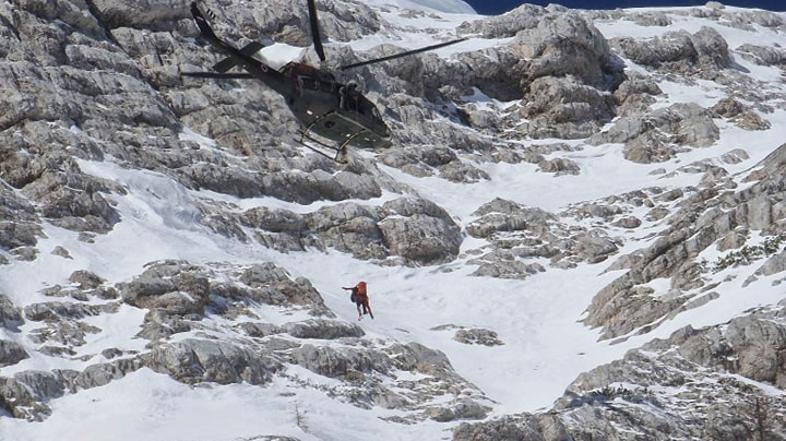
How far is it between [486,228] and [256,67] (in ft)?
80.3

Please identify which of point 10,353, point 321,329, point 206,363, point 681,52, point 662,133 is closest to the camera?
point 10,353

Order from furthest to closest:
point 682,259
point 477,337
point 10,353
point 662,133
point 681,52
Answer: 1. point 681,52
2. point 662,133
3. point 682,259
4. point 477,337
5. point 10,353

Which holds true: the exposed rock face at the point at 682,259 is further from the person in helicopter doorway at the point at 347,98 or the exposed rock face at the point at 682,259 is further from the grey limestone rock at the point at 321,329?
the person in helicopter doorway at the point at 347,98

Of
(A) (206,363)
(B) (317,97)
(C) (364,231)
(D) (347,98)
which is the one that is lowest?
(C) (364,231)

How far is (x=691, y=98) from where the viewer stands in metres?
73.1

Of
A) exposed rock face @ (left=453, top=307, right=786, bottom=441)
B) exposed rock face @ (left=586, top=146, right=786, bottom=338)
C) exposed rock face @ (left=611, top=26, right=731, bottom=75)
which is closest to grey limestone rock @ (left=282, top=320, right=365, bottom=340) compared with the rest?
exposed rock face @ (left=453, top=307, right=786, bottom=441)

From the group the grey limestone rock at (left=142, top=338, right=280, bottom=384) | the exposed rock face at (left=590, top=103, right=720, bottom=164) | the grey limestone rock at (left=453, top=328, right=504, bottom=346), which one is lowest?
the exposed rock face at (left=590, top=103, right=720, bottom=164)

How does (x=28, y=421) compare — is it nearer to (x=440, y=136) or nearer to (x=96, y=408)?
(x=96, y=408)

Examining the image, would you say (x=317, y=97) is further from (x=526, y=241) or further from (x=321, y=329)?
(x=526, y=241)

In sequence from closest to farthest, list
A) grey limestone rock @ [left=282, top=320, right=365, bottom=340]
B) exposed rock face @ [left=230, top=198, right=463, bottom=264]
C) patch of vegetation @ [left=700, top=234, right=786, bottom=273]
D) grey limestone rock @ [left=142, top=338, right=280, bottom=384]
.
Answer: grey limestone rock @ [left=142, top=338, right=280, bottom=384]
grey limestone rock @ [left=282, top=320, right=365, bottom=340]
patch of vegetation @ [left=700, top=234, right=786, bottom=273]
exposed rock face @ [left=230, top=198, right=463, bottom=264]

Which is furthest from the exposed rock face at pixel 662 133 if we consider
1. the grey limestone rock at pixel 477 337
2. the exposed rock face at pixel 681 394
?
the exposed rock face at pixel 681 394

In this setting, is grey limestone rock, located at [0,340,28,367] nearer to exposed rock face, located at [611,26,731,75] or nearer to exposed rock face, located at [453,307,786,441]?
exposed rock face, located at [453,307,786,441]

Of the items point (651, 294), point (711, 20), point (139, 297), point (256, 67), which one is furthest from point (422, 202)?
point (711, 20)

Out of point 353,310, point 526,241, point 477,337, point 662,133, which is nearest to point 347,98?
point 353,310
